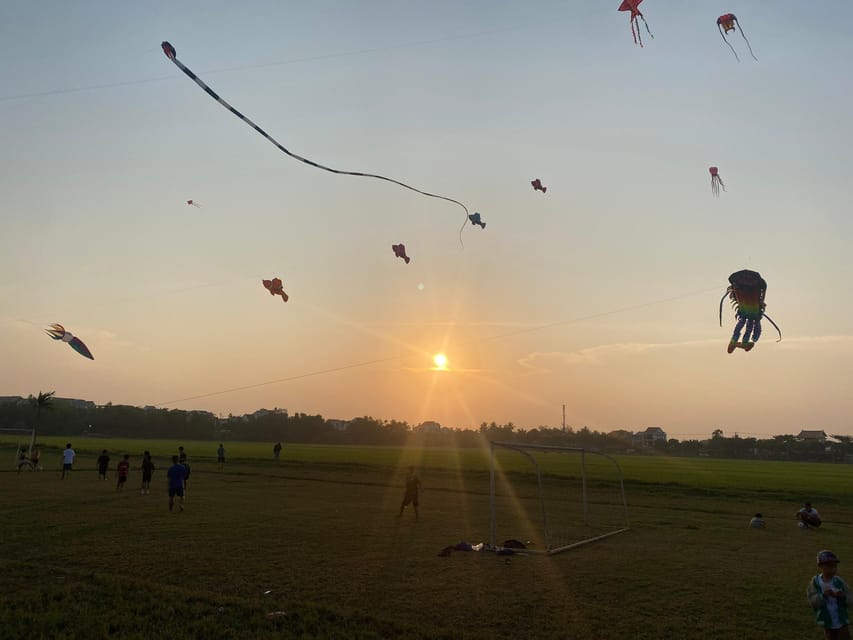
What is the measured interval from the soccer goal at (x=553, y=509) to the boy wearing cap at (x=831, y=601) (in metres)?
7.25

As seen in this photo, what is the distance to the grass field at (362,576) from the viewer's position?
9117 mm

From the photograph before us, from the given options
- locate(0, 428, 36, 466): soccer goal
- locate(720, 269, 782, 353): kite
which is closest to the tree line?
locate(0, 428, 36, 466): soccer goal

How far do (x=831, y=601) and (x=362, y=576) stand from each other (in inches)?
306

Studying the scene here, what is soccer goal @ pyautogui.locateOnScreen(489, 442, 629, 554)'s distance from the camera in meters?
16.7

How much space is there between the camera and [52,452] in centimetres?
6419

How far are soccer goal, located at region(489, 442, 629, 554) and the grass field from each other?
0.92 m

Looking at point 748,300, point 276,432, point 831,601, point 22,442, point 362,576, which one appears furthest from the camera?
point 276,432

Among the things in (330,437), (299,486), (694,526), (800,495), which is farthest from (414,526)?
(330,437)

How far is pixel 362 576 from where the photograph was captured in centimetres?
1212

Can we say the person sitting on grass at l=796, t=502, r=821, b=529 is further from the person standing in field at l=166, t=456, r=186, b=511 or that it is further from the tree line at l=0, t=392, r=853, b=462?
the tree line at l=0, t=392, r=853, b=462

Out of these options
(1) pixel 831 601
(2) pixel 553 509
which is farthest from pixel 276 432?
(1) pixel 831 601

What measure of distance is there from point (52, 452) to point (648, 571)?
6693cm

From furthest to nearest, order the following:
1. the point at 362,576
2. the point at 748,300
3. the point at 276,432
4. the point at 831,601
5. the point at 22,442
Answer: the point at 276,432 < the point at 22,442 < the point at 748,300 < the point at 362,576 < the point at 831,601

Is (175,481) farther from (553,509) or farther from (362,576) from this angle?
(553,509)
